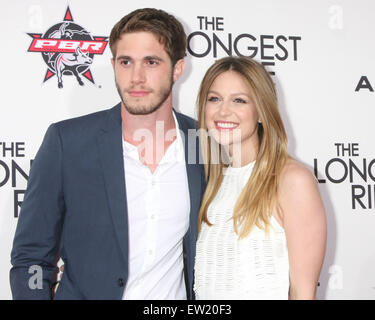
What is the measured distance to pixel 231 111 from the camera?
97.4 inches

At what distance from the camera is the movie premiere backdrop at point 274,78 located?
297 cm

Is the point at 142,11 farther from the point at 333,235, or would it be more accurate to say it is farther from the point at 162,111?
the point at 333,235

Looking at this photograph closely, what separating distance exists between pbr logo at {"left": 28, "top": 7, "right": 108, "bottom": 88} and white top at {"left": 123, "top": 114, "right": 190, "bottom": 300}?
78cm

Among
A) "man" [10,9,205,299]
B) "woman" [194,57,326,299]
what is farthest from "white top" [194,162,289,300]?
"man" [10,9,205,299]

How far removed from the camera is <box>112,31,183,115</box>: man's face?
2529 mm

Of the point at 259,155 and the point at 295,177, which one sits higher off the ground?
→ the point at 259,155

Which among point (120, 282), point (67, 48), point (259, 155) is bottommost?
point (120, 282)

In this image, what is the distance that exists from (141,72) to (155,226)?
82cm

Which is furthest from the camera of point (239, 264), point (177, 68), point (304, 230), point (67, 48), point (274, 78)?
point (274, 78)

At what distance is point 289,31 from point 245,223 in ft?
5.62

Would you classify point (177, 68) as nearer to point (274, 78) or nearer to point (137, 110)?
point (137, 110)

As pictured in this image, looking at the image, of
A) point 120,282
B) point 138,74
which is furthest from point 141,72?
point 120,282
